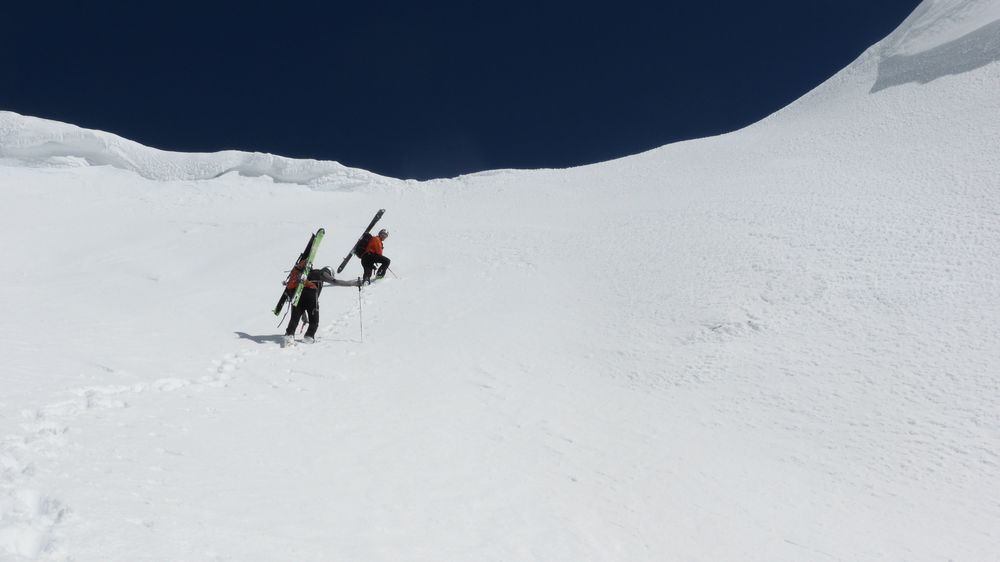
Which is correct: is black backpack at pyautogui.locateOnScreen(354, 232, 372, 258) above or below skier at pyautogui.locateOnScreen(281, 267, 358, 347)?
above

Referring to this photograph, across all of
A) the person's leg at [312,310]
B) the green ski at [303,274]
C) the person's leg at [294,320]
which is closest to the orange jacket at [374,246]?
the green ski at [303,274]

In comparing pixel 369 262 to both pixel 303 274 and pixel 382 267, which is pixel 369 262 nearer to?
pixel 382 267

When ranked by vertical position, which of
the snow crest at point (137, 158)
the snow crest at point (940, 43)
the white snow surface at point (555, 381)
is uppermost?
the snow crest at point (940, 43)

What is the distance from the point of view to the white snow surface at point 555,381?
4.79 meters

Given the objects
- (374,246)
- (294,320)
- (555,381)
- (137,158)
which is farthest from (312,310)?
(137,158)

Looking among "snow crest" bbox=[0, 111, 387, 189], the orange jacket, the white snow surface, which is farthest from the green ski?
"snow crest" bbox=[0, 111, 387, 189]

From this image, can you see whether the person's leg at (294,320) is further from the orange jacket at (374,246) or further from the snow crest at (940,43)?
the snow crest at (940,43)

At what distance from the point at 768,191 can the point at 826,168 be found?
2.95 metres

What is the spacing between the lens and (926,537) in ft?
18.5

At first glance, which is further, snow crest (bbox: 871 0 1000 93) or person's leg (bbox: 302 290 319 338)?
snow crest (bbox: 871 0 1000 93)

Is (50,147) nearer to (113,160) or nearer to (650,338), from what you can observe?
(113,160)

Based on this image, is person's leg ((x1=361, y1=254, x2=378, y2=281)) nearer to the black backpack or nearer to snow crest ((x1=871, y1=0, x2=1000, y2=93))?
the black backpack

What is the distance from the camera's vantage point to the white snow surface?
4789 mm

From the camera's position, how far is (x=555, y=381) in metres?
9.51
